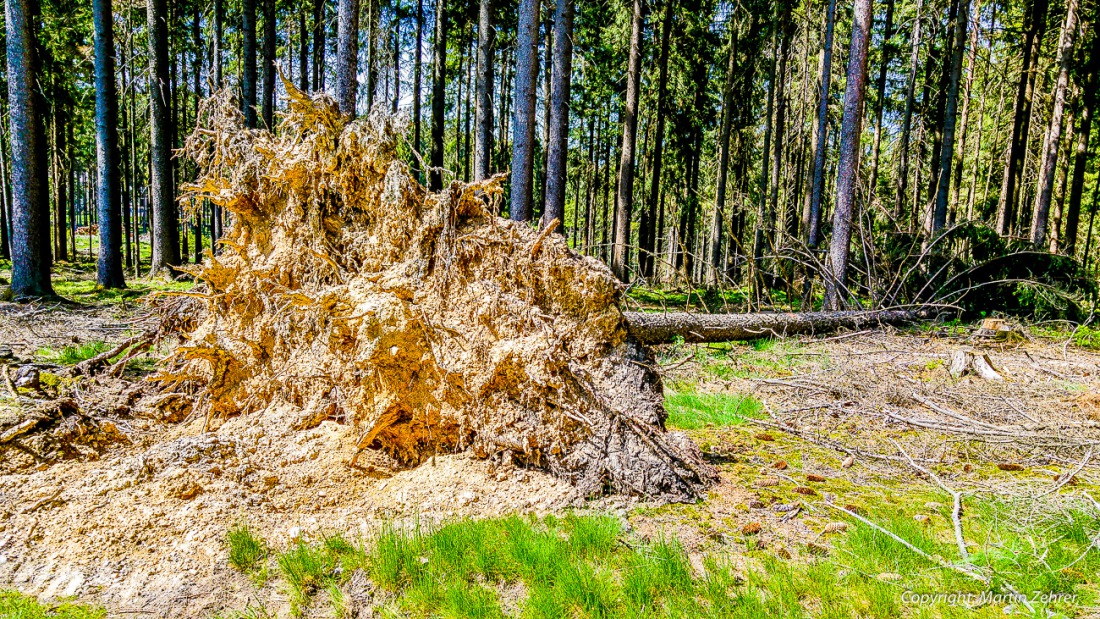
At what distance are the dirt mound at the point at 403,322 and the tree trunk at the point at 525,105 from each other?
5713 mm

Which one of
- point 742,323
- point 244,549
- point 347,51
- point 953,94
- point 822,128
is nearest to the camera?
point 244,549

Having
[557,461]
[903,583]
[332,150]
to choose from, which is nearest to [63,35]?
[332,150]

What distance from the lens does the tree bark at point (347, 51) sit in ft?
23.4

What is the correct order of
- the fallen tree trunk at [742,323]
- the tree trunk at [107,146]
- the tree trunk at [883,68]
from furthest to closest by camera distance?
the tree trunk at [883,68], the tree trunk at [107,146], the fallen tree trunk at [742,323]

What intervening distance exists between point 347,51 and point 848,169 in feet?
27.7

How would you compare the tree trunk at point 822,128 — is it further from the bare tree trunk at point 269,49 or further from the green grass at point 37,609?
the bare tree trunk at point 269,49

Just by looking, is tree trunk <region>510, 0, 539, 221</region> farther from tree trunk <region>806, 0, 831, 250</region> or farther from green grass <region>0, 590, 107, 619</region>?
tree trunk <region>806, 0, 831, 250</region>

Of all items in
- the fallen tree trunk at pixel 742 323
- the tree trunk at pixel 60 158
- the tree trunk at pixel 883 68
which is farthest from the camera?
the tree trunk at pixel 883 68

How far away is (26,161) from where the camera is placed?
337 inches

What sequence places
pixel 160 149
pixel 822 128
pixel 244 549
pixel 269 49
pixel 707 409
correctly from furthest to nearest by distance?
pixel 269 49, pixel 822 128, pixel 160 149, pixel 707 409, pixel 244 549

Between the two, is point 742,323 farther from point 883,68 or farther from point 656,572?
point 883,68

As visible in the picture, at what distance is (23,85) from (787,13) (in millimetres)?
18742

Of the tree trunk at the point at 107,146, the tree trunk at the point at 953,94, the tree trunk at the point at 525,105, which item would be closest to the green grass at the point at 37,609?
the tree trunk at the point at 525,105

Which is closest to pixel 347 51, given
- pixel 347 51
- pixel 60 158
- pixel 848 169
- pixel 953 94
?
pixel 347 51
